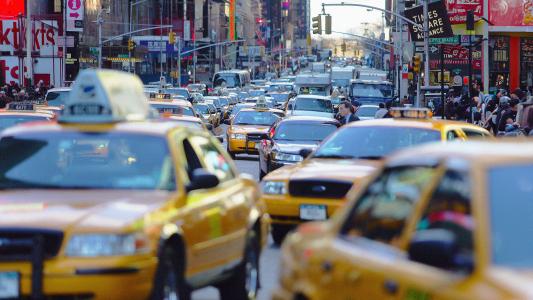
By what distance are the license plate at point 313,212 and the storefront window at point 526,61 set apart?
59.3 metres

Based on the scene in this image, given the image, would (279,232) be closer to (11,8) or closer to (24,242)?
(24,242)

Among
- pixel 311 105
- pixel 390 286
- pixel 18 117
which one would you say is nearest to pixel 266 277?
pixel 390 286

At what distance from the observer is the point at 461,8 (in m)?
69.5

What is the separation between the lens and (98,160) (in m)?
10.8

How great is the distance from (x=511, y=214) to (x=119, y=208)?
3.55m

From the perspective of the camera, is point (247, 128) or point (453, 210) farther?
point (247, 128)

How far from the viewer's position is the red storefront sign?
68500 mm

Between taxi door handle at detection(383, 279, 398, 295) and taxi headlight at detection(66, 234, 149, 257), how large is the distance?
2475mm

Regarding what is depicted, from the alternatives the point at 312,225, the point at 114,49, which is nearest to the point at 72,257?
the point at 312,225

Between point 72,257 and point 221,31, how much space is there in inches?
7063

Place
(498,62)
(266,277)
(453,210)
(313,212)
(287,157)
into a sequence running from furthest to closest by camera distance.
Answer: (498,62) → (287,157) → (313,212) → (266,277) → (453,210)

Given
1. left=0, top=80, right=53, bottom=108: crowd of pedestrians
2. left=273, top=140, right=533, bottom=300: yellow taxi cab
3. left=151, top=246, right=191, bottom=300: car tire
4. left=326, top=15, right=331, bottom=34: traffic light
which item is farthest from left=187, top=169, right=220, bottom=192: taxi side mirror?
left=326, top=15, right=331, bottom=34: traffic light

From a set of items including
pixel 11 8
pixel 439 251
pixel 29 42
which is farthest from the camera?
pixel 11 8

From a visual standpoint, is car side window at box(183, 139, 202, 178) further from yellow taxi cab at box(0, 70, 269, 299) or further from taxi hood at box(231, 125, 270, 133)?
taxi hood at box(231, 125, 270, 133)
